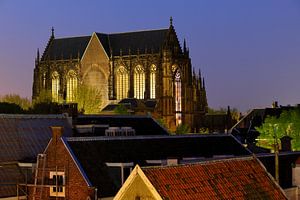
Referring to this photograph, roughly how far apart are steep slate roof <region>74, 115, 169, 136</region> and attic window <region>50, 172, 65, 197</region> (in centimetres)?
1917

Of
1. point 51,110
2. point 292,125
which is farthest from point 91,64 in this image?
point 292,125

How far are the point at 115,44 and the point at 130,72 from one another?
491 inches

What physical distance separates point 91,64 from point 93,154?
127729mm

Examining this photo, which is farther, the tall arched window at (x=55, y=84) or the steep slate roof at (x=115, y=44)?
the tall arched window at (x=55, y=84)

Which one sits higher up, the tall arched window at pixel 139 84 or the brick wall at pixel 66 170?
the tall arched window at pixel 139 84

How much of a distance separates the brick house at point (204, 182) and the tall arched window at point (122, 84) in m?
128

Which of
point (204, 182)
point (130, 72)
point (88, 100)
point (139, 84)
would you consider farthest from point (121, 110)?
point (204, 182)

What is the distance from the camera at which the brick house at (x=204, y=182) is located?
3259 cm

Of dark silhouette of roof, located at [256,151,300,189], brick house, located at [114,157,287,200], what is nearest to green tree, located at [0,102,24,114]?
dark silhouette of roof, located at [256,151,300,189]

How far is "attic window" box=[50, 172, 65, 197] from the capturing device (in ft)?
153

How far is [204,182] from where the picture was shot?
34781 mm

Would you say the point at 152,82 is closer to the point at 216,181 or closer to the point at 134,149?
the point at 134,149

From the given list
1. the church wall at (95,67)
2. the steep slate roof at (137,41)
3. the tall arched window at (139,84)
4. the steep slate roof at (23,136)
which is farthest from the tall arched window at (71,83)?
the steep slate roof at (23,136)

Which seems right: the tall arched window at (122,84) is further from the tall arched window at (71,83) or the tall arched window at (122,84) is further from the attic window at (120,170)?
the attic window at (120,170)
